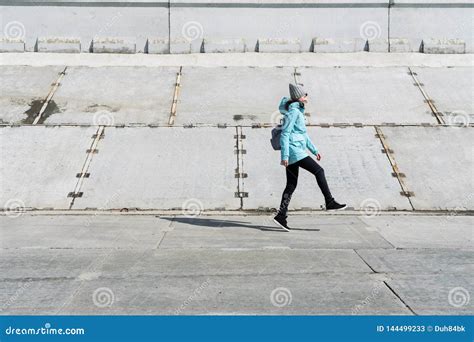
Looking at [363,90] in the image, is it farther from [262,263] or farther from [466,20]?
[262,263]

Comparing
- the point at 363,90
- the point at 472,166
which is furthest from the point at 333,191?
the point at 363,90

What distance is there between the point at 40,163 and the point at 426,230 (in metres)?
5.36

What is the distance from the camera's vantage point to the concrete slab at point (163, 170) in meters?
11.1

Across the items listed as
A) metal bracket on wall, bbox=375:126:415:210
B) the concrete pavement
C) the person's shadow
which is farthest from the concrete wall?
the person's shadow

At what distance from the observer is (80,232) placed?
9523 millimetres

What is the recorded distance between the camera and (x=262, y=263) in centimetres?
750

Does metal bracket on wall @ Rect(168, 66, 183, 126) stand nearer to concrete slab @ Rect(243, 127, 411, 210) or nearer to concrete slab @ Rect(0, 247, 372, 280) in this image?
concrete slab @ Rect(243, 127, 411, 210)

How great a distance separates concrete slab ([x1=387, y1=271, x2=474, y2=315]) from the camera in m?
5.91
